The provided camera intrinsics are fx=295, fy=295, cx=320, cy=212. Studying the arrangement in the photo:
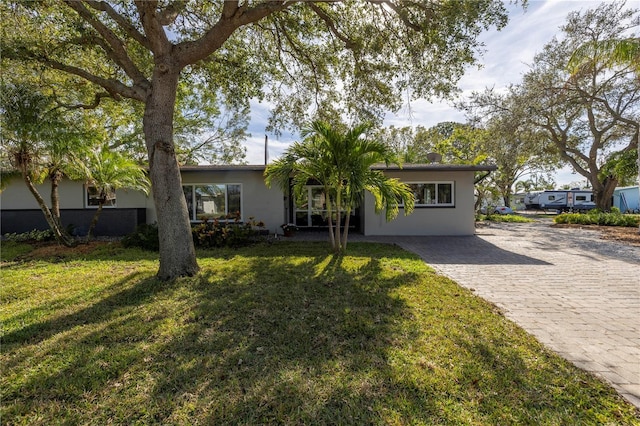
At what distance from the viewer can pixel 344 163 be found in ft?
23.6

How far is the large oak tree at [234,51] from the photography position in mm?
5254

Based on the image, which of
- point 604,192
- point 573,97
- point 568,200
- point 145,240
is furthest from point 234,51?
point 568,200

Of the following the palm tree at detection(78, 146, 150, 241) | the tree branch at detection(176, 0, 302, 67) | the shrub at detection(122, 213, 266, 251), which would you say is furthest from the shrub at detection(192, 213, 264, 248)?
the tree branch at detection(176, 0, 302, 67)

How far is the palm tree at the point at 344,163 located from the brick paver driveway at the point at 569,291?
2.09m

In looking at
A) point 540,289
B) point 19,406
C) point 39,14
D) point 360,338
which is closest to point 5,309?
point 19,406

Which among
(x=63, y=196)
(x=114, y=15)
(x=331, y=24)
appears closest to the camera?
(x=114, y=15)

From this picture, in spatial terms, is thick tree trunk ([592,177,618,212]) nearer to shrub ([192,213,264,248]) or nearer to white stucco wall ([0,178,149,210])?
shrub ([192,213,264,248])

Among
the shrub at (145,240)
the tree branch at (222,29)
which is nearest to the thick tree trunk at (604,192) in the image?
the tree branch at (222,29)

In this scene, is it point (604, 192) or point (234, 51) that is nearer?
point (234, 51)

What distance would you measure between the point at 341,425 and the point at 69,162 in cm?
969

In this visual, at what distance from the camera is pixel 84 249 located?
28.0ft

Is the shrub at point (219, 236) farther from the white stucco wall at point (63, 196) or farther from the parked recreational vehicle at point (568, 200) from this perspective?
the parked recreational vehicle at point (568, 200)

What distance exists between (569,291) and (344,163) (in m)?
4.93

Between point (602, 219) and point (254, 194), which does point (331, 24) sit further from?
point (602, 219)
